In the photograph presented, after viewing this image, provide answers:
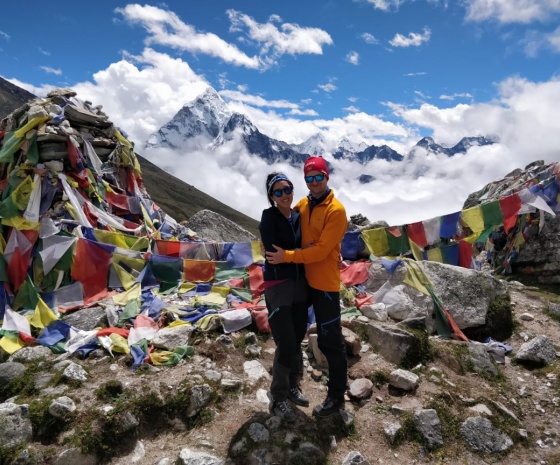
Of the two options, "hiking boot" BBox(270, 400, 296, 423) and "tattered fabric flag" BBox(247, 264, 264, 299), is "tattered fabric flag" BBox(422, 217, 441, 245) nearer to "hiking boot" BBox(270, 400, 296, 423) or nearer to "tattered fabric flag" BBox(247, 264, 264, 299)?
"tattered fabric flag" BBox(247, 264, 264, 299)

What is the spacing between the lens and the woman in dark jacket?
5.16 m

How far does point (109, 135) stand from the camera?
1589 centimetres

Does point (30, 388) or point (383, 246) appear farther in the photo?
point (383, 246)

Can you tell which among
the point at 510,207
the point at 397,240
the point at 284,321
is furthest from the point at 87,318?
the point at 510,207

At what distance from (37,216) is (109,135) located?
598cm

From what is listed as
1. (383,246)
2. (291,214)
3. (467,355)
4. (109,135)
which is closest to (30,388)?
(291,214)

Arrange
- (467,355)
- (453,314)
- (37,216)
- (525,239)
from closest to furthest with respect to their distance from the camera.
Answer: (467,355)
(453,314)
(37,216)
(525,239)

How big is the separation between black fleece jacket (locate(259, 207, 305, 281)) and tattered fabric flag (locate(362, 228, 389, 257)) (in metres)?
7.28

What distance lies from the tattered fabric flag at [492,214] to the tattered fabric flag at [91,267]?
34.2ft

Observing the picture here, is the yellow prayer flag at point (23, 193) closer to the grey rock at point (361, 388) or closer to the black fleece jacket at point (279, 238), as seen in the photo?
the black fleece jacket at point (279, 238)

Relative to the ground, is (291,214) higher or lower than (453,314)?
higher

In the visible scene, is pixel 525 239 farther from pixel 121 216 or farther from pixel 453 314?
pixel 121 216

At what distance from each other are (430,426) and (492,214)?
27.2ft

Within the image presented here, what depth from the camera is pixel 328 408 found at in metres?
5.46
